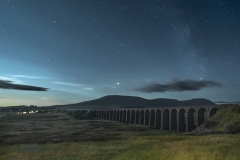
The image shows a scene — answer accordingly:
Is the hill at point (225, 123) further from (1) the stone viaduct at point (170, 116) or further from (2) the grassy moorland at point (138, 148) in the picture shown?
(1) the stone viaduct at point (170, 116)

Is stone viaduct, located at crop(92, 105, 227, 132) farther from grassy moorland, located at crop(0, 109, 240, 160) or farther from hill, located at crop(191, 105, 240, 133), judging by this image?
grassy moorland, located at crop(0, 109, 240, 160)

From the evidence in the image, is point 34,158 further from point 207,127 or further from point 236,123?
point 207,127

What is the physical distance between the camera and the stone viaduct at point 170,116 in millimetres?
47062

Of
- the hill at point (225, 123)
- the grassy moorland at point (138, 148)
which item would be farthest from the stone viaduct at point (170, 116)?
the grassy moorland at point (138, 148)

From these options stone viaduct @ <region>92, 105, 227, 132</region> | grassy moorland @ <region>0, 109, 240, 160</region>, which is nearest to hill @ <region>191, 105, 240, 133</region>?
grassy moorland @ <region>0, 109, 240, 160</region>

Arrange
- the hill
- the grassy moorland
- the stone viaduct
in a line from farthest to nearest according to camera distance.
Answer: the stone viaduct
the hill
the grassy moorland

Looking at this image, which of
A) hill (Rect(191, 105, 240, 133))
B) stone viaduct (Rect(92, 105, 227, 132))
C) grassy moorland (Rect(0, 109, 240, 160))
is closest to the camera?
grassy moorland (Rect(0, 109, 240, 160))

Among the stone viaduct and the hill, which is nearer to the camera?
the hill

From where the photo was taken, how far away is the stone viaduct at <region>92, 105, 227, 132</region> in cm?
4706

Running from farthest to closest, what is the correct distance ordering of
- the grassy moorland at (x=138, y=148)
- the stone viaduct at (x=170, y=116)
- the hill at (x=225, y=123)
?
the stone viaduct at (x=170, y=116)
the hill at (x=225, y=123)
the grassy moorland at (x=138, y=148)

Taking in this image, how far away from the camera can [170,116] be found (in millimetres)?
57844

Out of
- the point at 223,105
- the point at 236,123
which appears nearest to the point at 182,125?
the point at 223,105

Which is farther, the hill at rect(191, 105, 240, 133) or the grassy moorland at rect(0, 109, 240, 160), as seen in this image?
the hill at rect(191, 105, 240, 133)

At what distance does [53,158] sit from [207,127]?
107 feet
